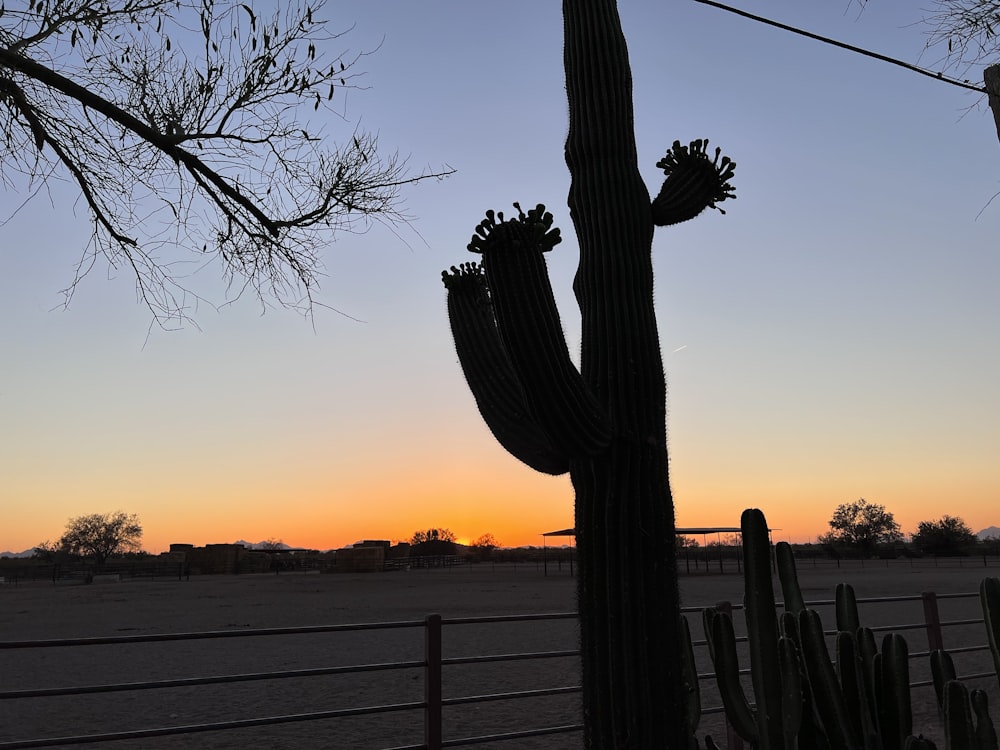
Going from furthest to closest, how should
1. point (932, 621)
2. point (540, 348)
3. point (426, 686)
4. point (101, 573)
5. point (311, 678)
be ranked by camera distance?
point (101, 573), point (311, 678), point (932, 621), point (426, 686), point (540, 348)

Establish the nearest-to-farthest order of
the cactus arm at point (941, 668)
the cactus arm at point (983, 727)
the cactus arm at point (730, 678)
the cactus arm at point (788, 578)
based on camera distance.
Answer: the cactus arm at point (983, 727)
the cactus arm at point (941, 668)
the cactus arm at point (730, 678)
the cactus arm at point (788, 578)

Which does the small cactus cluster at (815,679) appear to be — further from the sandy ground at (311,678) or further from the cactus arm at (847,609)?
the sandy ground at (311,678)

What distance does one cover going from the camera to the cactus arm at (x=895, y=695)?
3.03 meters

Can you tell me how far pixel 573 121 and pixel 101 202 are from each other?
148 inches

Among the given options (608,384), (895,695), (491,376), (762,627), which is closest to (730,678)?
(762,627)

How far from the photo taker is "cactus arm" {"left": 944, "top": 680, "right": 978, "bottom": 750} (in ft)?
8.22

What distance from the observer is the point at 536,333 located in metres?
3.31

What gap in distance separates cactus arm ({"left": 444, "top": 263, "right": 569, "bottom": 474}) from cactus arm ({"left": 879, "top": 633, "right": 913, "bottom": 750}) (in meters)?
1.58

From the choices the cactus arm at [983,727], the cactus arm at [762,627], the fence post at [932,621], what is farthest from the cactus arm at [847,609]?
the fence post at [932,621]

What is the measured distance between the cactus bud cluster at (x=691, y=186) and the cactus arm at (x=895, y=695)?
7.60 feet

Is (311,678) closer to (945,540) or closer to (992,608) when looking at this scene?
(992,608)

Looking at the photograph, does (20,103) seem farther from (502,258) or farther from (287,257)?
(502,258)

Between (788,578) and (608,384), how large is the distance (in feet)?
4.39

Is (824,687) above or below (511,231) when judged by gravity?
below
